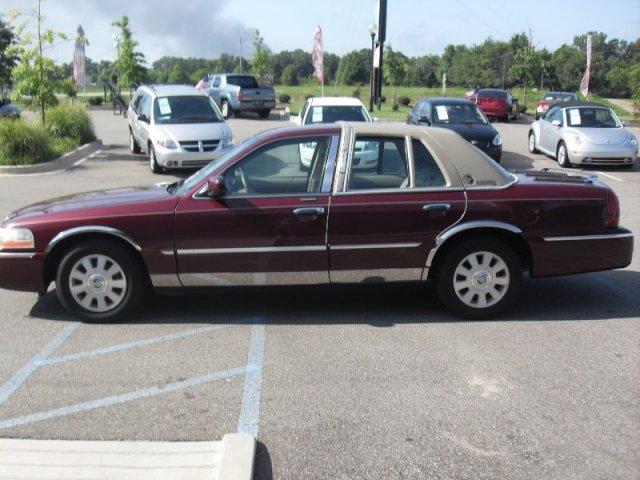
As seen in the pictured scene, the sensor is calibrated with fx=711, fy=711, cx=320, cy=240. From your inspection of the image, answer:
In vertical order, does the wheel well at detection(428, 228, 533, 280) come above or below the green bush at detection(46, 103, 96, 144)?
below

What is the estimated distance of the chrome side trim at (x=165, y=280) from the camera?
18.6 ft

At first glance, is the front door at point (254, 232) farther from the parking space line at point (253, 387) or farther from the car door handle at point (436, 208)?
the car door handle at point (436, 208)

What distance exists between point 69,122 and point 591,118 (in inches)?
522

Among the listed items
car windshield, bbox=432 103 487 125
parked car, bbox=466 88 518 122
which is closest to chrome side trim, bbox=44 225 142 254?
car windshield, bbox=432 103 487 125

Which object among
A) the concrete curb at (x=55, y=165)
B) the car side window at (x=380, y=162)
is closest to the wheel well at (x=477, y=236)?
the car side window at (x=380, y=162)

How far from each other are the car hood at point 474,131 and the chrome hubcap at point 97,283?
36.0 ft

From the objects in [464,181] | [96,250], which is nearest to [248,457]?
[96,250]

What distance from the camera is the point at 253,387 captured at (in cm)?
457

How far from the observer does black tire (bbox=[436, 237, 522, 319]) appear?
5.77 meters

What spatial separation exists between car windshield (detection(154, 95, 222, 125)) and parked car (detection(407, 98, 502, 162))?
4593mm

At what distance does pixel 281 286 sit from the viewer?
18.9 ft

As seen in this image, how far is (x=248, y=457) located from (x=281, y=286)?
236 centimetres

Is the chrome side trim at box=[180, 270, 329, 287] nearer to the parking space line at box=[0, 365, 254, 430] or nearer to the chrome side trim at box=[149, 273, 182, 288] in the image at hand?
the chrome side trim at box=[149, 273, 182, 288]

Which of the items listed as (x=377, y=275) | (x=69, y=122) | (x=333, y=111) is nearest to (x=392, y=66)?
(x=69, y=122)
